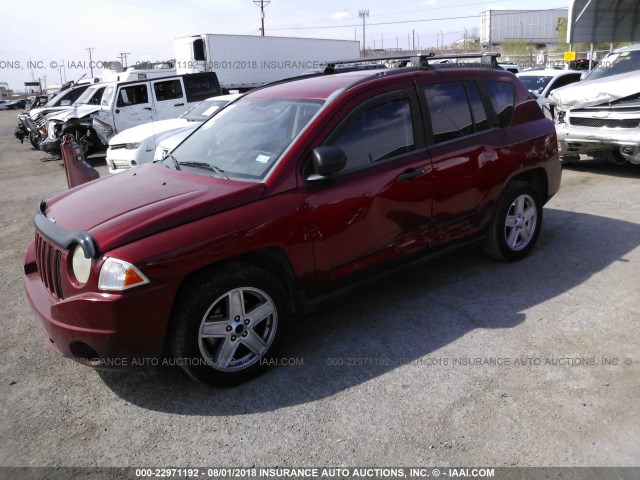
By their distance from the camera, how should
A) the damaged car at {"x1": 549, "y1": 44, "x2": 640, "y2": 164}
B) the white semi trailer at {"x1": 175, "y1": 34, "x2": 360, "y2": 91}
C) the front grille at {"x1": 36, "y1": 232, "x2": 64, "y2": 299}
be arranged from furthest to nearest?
the white semi trailer at {"x1": 175, "y1": 34, "x2": 360, "y2": 91} → the damaged car at {"x1": 549, "y1": 44, "x2": 640, "y2": 164} → the front grille at {"x1": 36, "y1": 232, "x2": 64, "y2": 299}

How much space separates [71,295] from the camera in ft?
9.62

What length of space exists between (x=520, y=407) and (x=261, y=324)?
1.61 metres

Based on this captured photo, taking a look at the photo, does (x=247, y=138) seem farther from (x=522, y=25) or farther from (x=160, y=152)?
(x=522, y=25)

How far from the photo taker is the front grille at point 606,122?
7.57 meters

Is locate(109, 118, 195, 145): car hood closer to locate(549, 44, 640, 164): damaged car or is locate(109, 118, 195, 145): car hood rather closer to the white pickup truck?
→ the white pickup truck

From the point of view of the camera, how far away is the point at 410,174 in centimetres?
385

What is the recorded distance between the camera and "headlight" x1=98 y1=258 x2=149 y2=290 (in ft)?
9.06

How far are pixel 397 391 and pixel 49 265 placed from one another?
2.27 metres

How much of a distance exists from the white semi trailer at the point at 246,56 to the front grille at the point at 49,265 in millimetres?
19392

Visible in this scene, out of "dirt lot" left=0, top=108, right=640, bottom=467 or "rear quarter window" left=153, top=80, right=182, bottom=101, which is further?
"rear quarter window" left=153, top=80, right=182, bottom=101

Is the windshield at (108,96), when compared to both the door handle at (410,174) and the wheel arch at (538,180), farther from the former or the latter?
the door handle at (410,174)

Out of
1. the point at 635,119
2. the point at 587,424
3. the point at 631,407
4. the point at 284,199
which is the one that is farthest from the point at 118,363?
the point at 635,119

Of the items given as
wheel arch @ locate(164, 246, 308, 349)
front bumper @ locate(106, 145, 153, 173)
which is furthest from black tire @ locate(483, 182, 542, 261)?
front bumper @ locate(106, 145, 153, 173)

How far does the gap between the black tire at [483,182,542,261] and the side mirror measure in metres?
1.95
